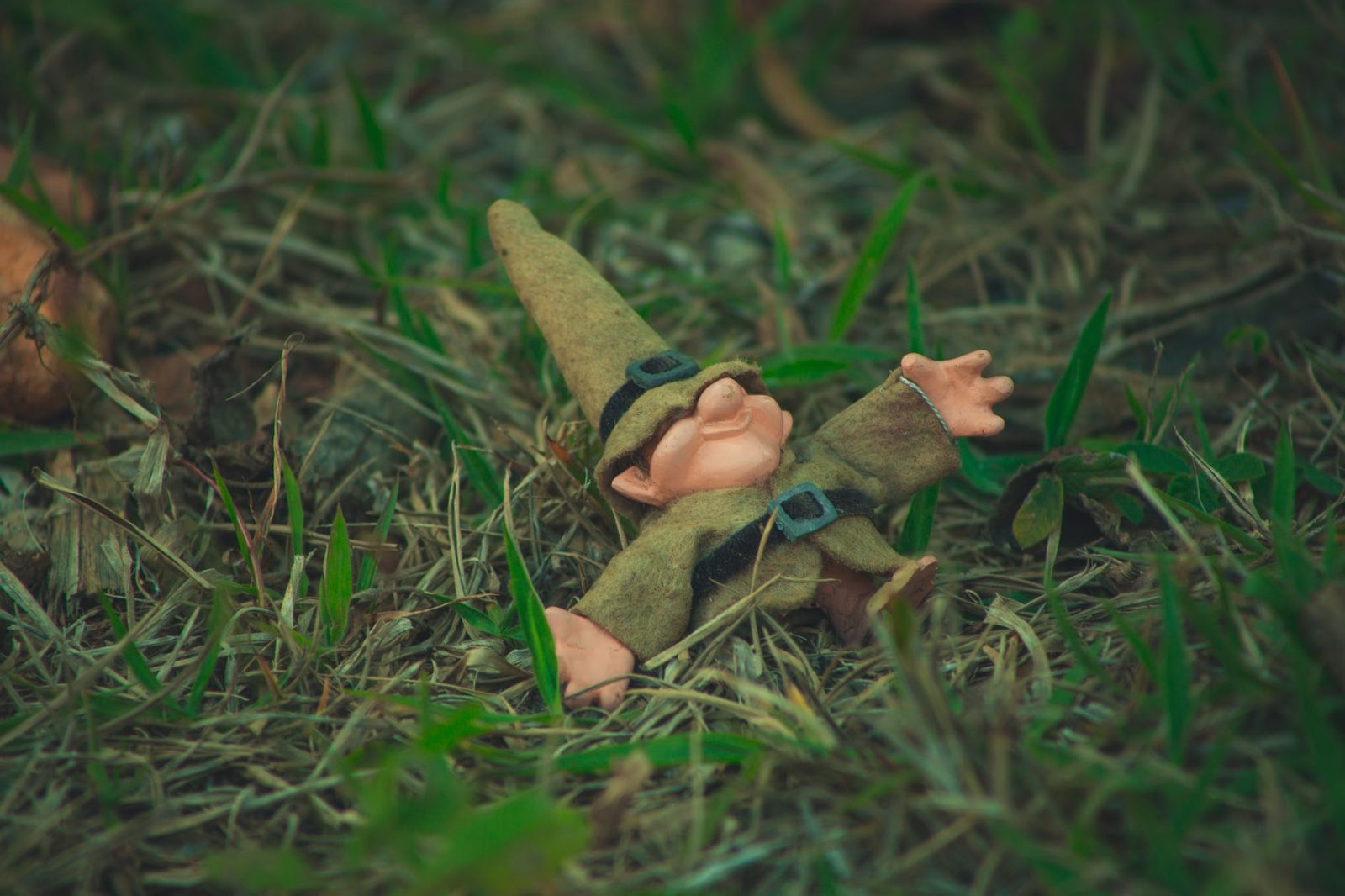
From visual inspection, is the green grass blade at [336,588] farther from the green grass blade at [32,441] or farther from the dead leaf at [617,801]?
the green grass blade at [32,441]

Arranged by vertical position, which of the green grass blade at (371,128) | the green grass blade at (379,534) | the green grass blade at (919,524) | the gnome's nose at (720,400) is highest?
the green grass blade at (371,128)

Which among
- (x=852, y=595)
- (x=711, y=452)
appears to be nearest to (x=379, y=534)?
(x=711, y=452)

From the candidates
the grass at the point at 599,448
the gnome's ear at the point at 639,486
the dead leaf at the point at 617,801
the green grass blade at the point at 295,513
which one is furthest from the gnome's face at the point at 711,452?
the green grass blade at the point at 295,513

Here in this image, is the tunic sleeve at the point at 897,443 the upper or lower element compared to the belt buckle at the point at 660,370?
lower

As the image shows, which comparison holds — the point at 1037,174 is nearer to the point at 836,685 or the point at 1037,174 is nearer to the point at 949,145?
the point at 949,145

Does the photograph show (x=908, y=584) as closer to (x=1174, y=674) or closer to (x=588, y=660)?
(x=1174, y=674)

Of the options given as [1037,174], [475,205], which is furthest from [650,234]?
[1037,174]

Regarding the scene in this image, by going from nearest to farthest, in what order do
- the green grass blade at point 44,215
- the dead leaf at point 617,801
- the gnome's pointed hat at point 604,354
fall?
the dead leaf at point 617,801, the gnome's pointed hat at point 604,354, the green grass blade at point 44,215
